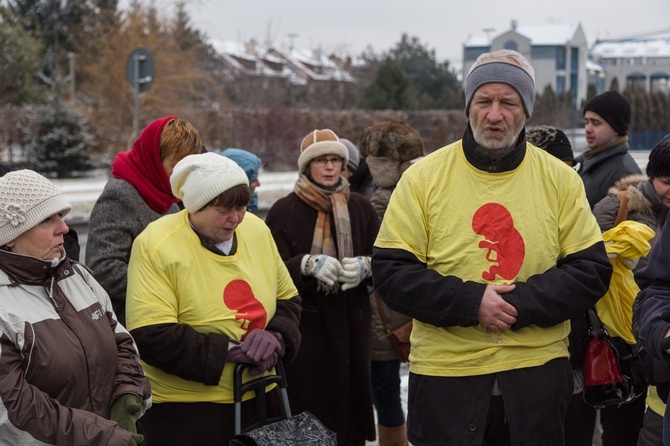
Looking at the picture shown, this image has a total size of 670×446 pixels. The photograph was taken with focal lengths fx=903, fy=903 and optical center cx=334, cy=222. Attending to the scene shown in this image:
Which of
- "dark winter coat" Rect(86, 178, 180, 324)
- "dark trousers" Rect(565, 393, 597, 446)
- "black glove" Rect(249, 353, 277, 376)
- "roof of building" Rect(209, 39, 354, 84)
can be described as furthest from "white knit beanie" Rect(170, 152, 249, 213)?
"roof of building" Rect(209, 39, 354, 84)

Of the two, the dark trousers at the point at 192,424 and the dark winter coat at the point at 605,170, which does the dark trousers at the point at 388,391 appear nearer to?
the dark winter coat at the point at 605,170

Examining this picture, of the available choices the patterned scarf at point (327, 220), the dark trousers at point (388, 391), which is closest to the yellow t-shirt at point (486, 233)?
the patterned scarf at point (327, 220)

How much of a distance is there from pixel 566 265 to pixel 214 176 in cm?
149

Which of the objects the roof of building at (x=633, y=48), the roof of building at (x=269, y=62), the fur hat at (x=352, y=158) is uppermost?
the roof of building at (x=633, y=48)

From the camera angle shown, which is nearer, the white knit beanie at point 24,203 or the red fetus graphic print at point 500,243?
the white knit beanie at point 24,203

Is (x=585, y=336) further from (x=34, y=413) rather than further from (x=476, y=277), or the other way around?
(x=34, y=413)

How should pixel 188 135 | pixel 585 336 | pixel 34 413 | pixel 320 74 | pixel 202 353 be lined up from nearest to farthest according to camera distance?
pixel 34 413, pixel 202 353, pixel 585 336, pixel 188 135, pixel 320 74

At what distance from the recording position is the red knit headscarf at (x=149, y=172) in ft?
14.4

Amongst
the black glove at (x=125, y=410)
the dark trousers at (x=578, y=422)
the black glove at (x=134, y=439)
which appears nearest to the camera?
the black glove at (x=134, y=439)

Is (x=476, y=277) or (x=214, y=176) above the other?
(x=214, y=176)

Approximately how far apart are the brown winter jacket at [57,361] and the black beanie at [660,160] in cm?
226

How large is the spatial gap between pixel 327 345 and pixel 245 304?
1.18 meters

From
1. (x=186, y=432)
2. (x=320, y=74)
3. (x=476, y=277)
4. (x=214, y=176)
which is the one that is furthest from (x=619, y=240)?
(x=320, y=74)

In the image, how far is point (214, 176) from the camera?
381 centimetres
